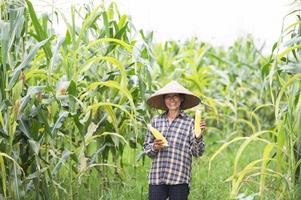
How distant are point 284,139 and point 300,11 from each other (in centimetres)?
97

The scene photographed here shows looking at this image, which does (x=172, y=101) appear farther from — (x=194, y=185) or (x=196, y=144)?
(x=194, y=185)

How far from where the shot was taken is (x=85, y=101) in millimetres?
4348

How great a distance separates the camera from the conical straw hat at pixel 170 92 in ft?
13.3

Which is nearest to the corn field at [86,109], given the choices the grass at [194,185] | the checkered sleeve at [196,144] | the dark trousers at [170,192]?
the grass at [194,185]

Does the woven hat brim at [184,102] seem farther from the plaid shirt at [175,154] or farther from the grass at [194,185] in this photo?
the grass at [194,185]

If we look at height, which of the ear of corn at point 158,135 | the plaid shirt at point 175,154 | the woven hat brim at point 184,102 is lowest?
the plaid shirt at point 175,154

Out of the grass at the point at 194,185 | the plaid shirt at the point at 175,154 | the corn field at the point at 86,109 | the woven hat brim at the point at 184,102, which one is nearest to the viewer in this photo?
the corn field at the point at 86,109

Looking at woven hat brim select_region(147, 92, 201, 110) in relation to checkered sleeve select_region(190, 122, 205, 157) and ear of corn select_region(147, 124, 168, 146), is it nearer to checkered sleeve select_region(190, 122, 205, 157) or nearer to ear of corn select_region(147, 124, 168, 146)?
checkered sleeve select_region(190, 122, 205, 157)

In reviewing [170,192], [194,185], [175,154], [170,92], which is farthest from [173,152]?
[194,185]

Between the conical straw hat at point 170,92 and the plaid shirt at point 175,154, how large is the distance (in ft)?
0.67

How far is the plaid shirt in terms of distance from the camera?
4035 millimetres

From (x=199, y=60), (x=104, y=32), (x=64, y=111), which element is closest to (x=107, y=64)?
(x=104, y=32)

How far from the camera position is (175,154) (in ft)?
13.3

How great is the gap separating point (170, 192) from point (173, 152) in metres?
0.29
